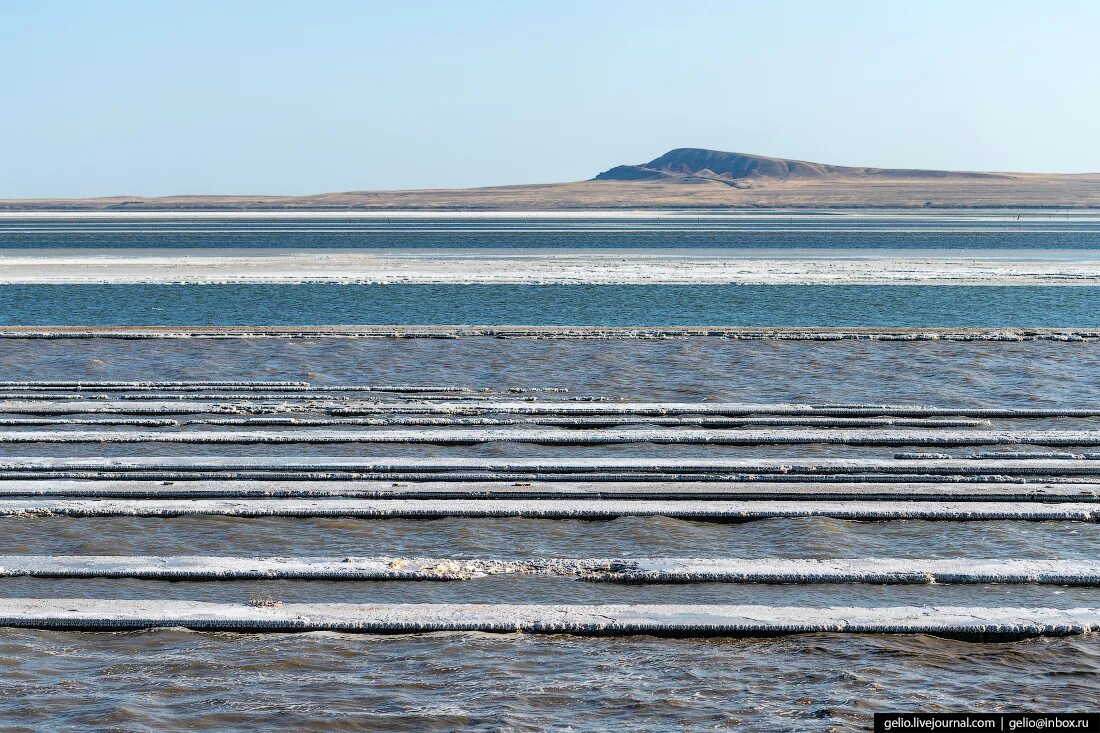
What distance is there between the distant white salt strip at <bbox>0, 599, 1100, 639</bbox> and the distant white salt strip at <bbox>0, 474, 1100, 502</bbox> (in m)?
2.35

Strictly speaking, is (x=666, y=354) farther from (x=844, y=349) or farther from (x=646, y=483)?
(x=646, y=483)

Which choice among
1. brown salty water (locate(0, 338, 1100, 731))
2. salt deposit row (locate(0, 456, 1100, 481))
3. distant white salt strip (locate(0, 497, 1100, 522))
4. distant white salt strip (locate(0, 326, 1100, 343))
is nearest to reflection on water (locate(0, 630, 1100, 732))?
brown salty water (locate(0, 338, 1100, 731))

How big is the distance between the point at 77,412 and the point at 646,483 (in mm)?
5962

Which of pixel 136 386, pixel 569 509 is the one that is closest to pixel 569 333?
pixel 136 386

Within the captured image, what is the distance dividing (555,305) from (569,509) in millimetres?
20146

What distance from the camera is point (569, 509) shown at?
846 cm

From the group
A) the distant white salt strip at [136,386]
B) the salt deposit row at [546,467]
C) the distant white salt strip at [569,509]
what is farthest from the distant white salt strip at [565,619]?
Result: the distant white salt strip at [136,386]

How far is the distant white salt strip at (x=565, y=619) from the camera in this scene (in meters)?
6.21

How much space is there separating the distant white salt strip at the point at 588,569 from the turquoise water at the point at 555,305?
17.0 meters

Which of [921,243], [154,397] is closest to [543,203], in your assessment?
[921,243]

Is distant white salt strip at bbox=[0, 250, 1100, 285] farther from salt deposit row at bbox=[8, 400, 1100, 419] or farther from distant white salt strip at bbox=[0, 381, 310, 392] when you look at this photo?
salt deposit row at bbox=[8, 400, 1100, 419]

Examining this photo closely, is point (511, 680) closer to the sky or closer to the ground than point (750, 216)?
closer to the ground

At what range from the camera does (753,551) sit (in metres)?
7.61

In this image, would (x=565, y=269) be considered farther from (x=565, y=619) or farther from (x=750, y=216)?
(x=750, y=216)
